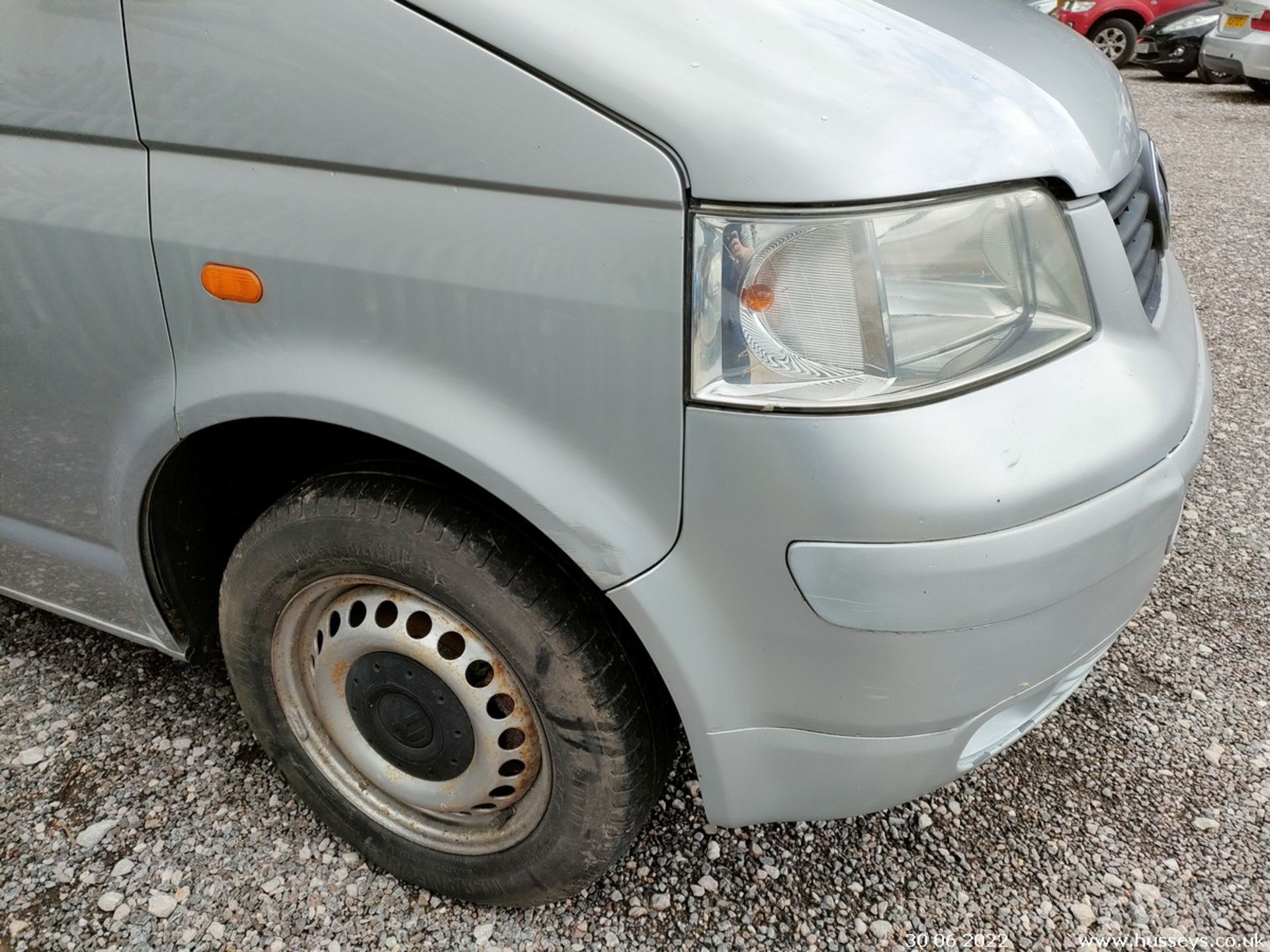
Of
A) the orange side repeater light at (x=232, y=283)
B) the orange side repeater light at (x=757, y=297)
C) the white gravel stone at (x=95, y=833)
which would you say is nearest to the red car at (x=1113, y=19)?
the orange side repeater light at (x=757, y=297)

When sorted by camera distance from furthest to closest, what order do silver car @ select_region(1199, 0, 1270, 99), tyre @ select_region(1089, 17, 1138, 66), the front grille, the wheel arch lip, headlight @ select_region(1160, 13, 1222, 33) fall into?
tyre @ select_region(1089, 17, 1138, 66)
headlight @ select_region(1160, 13, 1222, 33)
silver car @ select_region(1199, 0, 1270, 99)
the front grille
the wheel arch lip

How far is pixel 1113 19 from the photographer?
1105 centimetres

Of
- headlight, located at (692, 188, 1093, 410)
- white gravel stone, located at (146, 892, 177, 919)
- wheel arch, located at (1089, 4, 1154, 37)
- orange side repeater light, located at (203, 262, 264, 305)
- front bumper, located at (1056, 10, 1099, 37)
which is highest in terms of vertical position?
headlight, located at (692, 188, 1093, 410)

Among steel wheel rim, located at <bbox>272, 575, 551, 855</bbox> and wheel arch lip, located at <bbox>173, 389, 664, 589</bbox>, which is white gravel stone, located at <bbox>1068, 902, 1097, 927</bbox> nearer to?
steel wheel rim, located at <bbox>272, 575, 551, 855</bbox>

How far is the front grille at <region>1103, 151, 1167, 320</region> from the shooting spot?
5.08ft

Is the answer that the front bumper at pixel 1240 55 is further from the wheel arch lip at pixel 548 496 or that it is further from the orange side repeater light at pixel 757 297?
the wheel arch lip at pixel 548 496

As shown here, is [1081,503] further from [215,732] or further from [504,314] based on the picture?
[215,732]

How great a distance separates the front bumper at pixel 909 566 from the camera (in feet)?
3.93

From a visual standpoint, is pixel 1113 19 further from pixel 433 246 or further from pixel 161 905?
pixel 161 905

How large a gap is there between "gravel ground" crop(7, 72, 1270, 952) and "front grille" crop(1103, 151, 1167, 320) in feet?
3.38

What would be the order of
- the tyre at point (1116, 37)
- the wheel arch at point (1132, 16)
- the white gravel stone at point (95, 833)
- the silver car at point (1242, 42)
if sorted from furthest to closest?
the tyre at point (1116, 37), the wheel arch at point (1132, 16), the silver car at point (1242, 42), the white gravel stone at point (95, 833)

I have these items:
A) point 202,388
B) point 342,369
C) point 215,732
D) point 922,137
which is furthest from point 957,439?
point 215,732

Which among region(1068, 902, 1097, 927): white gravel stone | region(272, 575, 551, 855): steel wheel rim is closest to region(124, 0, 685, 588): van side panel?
region(272, 575, 551, 855): steel wheel rim

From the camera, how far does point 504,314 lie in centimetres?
126
